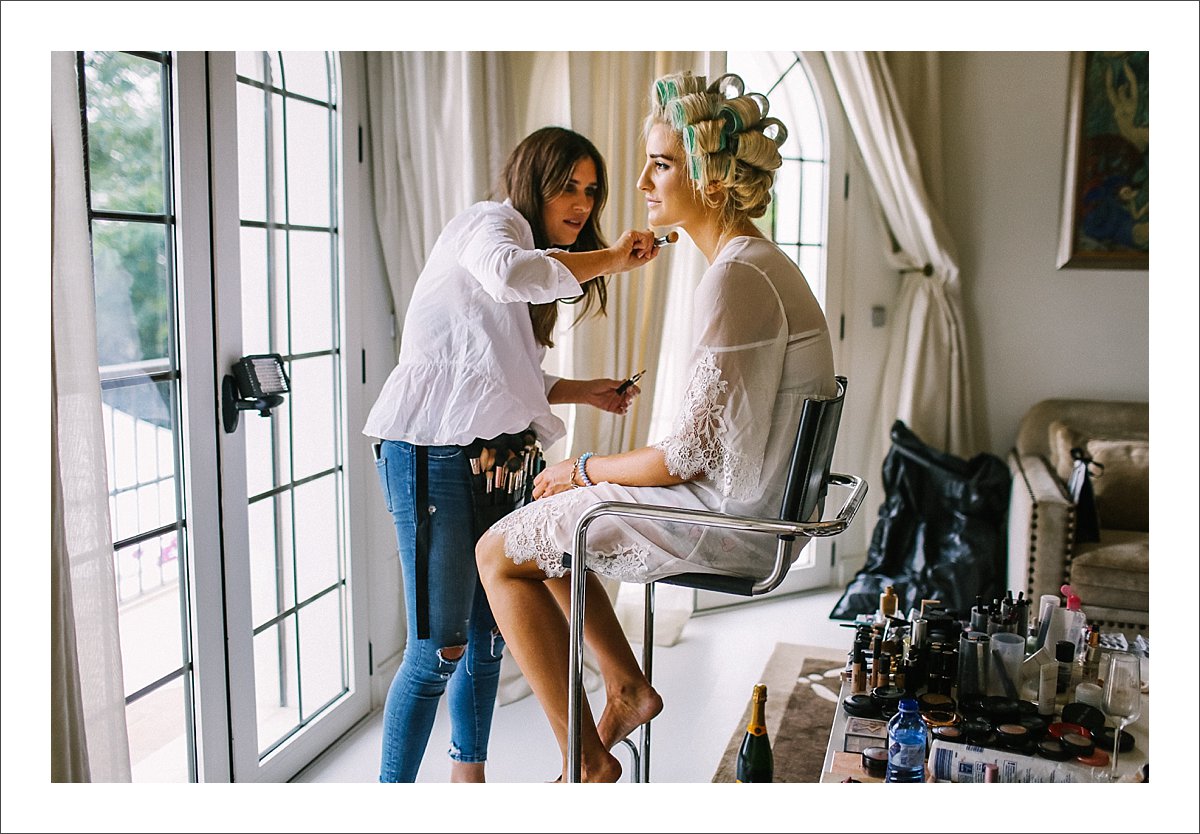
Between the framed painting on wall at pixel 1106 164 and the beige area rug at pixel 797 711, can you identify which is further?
the framed painting on wall at pixel 1106 164

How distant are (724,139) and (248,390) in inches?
44.2

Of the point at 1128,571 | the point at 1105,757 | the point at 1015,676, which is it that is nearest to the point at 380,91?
the point at 1015,676

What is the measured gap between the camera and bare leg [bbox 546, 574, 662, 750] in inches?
76.7

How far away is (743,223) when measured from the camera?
1935 mm

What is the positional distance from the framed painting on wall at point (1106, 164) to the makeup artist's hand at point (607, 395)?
7.91 ft

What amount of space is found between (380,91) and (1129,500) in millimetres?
2760

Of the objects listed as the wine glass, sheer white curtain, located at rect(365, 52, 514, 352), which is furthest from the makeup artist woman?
the wine glass

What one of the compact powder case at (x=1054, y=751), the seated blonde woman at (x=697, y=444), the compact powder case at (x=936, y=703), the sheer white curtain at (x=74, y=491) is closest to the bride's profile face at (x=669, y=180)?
the seated blonde woman at (x=697, y=444)

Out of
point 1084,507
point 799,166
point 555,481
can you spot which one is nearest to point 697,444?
point 555,481

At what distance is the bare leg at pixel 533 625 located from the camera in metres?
1.90

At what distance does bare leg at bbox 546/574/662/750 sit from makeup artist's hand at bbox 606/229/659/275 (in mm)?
639

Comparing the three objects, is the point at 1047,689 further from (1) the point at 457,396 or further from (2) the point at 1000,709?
(1) the point at 457,396

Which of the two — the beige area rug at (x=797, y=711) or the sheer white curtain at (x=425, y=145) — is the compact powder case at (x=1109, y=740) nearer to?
the beige area rug at (x=797, y=711)
